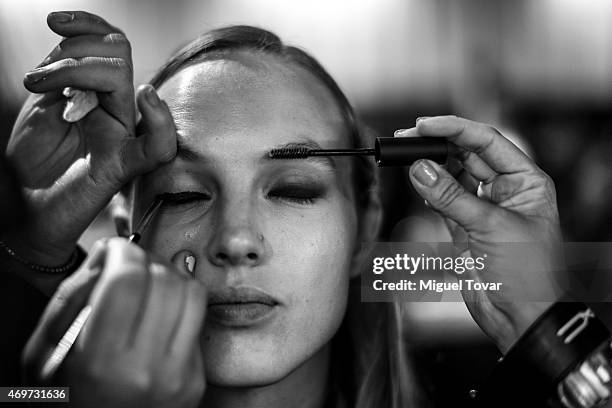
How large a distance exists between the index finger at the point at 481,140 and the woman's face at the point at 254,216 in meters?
0.15

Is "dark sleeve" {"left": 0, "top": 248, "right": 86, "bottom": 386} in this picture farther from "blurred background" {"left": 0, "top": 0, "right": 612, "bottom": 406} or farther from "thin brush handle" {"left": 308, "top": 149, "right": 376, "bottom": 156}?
"blurred background" {"left": 0, "top": 0, "right": 612, "bottom": 406}

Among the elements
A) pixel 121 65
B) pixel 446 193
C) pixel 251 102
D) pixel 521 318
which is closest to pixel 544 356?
pixel 521 318

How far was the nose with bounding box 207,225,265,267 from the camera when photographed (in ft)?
2.48

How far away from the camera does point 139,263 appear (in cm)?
55

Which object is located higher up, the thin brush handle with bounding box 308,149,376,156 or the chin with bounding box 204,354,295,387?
the thin brush handle with bounding box 308,149,376,156

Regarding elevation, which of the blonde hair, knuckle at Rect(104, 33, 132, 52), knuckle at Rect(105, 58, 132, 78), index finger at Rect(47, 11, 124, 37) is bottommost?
the blonde hair

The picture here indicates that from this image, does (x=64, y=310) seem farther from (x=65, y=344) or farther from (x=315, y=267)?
(x=315, y=267)

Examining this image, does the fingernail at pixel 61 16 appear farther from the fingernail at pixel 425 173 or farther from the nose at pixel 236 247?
the fingernail at pixel 425 173

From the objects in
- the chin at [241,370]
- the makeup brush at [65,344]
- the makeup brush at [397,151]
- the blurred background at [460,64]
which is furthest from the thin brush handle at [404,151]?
the blurred background at [460,64]

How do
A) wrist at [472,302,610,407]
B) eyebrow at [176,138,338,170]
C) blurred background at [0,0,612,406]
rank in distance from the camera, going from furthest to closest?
blurred background at [0,0,612,406], eyebrow at [176,138,338,170], wrist at [472,302,610,407]

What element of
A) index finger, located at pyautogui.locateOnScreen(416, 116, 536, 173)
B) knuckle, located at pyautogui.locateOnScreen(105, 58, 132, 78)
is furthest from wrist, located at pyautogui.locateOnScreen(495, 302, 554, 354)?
knuckle, located at pyautogui.locateOnScreen(105, 58, 132, 78)

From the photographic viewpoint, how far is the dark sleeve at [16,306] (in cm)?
81

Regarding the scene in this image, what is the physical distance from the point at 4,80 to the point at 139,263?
2.01 feet

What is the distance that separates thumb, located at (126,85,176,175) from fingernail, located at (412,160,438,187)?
29cm
